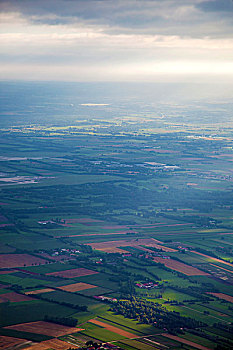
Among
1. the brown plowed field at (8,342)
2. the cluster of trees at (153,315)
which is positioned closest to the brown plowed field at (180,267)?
the cluster of trees at (153,315)

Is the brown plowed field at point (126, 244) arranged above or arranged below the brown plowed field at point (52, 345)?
above

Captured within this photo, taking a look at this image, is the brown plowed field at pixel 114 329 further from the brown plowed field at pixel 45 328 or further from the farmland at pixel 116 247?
the brown plowed field at pixel 45 328

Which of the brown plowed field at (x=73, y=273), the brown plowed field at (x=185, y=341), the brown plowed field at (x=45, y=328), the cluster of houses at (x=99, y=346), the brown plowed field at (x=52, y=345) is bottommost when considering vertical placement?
the brown plowed field at (x=185, y=341)

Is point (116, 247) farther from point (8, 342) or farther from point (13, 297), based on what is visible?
point (8, 342)

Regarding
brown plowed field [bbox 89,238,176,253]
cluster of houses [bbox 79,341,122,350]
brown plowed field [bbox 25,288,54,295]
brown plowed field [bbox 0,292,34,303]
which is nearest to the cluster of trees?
cluster of houses [bbox 79,341,122,350]

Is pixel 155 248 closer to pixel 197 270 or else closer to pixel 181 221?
pixel 197 270

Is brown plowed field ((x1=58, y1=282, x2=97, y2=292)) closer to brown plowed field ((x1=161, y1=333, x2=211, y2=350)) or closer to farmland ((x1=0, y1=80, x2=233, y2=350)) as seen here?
farmland ((x1=0, y1=80, x2=233, y2=350))

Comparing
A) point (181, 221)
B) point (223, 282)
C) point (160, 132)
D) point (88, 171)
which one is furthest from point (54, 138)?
point (223, 282)
